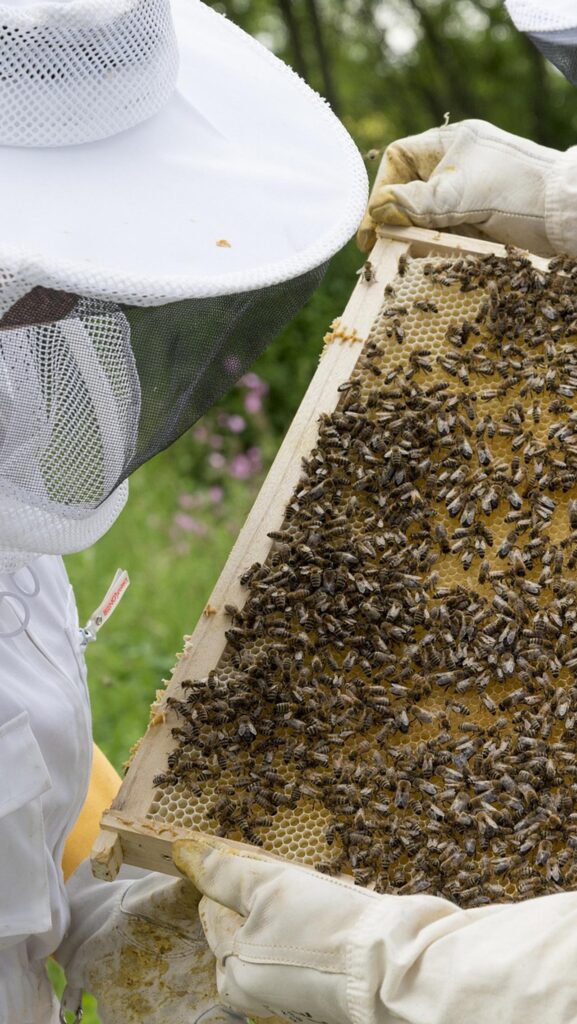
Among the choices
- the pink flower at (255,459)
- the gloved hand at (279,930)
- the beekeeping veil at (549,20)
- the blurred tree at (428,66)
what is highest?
the beekeeping veil at (549,20)

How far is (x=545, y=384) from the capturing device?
3555 millimetres

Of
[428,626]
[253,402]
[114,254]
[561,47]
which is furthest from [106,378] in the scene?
[253,402]

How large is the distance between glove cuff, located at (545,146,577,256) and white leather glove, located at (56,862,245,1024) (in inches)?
111

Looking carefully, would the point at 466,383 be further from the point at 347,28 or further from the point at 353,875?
the point at 347,28

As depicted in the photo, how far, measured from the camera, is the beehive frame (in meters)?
2.88

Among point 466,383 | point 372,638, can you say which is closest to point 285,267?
point 372,638

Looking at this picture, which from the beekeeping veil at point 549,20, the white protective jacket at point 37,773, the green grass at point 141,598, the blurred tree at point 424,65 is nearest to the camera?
the white protective jacket at point 37,773

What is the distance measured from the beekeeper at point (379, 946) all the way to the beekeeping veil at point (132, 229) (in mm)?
1042

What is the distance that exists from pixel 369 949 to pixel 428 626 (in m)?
1.04

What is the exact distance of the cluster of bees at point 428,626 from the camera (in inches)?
111

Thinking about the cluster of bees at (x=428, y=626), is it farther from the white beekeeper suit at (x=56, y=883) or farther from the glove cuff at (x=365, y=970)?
the white beekeeper suit at (x=56, y=883)

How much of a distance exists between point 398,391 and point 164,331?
1536 mm

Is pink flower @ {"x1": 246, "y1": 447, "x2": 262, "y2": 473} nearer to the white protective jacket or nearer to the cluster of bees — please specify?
the cluster of bees

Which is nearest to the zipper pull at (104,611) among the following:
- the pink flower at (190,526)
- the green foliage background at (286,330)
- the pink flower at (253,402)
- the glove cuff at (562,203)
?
the glove cuff at (562,203)
